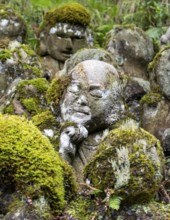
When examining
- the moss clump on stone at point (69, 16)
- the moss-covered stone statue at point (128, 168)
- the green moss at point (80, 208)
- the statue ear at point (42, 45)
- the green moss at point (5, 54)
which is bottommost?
the statue ear at point (42, 45)

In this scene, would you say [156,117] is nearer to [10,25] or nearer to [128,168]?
[128,168]

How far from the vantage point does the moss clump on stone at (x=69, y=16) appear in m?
6.48

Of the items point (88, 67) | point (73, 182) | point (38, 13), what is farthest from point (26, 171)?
point (38, 13)

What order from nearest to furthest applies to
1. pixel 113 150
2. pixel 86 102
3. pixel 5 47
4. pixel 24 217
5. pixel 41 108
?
pixel 24 217, pixel 113 150, pixel 86 102, pixel 41 108, pixel 5 47

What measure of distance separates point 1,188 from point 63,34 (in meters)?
4.52

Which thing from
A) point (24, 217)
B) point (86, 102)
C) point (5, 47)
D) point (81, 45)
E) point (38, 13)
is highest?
point (24, 217)

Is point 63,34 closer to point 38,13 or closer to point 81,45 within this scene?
point 81,45

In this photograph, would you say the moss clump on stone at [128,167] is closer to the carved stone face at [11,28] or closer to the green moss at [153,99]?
the green moss at [153,99]

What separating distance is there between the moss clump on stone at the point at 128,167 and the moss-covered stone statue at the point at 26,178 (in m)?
0.22

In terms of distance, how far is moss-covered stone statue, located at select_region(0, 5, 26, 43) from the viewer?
690cm

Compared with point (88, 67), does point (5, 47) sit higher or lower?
lower

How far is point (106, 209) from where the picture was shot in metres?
2.21

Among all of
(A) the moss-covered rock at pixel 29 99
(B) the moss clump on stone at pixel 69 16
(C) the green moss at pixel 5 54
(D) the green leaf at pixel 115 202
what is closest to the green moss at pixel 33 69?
(C) the green moss at pixel 5 54

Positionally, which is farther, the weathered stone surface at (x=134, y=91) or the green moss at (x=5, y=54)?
the green moss at (x=5, y=54)
